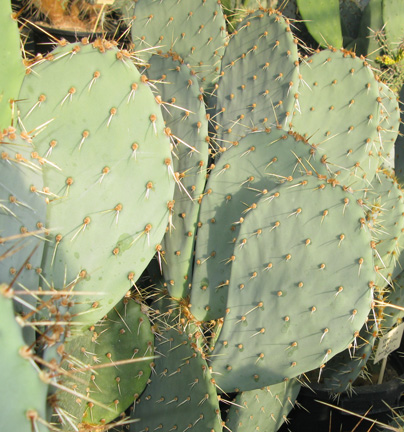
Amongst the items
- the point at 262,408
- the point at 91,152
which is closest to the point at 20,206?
the point at 91,152

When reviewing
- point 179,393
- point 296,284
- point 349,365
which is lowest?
point 349,365

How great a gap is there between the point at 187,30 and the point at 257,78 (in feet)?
1.16

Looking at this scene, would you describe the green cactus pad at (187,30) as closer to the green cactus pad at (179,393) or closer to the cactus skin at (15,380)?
the green cactus pad at (179,393)

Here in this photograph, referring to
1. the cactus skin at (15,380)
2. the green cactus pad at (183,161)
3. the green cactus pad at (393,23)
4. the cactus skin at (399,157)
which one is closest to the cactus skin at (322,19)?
the green cactus pad at (393,23)

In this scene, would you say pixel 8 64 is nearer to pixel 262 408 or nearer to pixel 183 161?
pixel 183 161

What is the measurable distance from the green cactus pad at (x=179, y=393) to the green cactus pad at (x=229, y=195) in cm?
11

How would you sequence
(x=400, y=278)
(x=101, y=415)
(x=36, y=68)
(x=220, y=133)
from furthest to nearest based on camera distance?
(x=400, y=278), (x=220, y=133), (x=101, y=415), (x=36, y=68)

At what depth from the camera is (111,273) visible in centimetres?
115

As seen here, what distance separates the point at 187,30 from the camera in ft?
5.81

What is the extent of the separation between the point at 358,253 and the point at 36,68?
0.81 metres

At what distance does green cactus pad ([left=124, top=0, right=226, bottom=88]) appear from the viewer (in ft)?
Result: 5.73

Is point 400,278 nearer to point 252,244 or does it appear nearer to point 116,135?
point 252,244

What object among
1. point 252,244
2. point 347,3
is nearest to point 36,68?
point 252,244

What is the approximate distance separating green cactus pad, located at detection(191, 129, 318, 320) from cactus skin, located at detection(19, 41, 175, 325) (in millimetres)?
253
